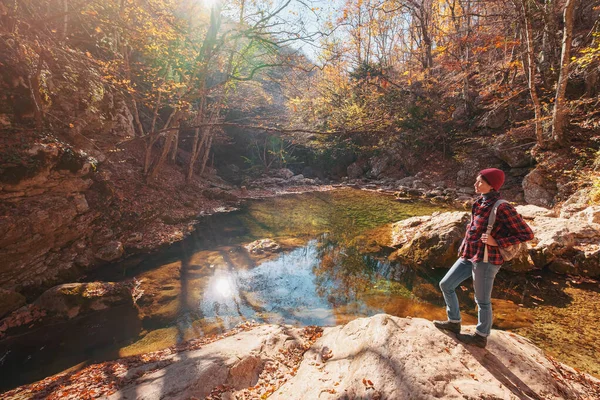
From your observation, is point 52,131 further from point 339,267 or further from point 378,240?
point 378,240

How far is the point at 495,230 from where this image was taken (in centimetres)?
281

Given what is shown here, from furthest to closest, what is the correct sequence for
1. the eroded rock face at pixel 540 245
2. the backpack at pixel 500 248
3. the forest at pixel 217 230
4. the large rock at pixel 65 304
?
the eroded rock face at pixel 540 245
the large rock at pixel 65 304
the forest at pixel 217 230
the backpack at pixel 500 248

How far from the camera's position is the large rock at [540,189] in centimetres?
1204

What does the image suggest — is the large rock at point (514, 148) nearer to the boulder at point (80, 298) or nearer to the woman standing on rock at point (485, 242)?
the woman standing on rock at point (485, 242)

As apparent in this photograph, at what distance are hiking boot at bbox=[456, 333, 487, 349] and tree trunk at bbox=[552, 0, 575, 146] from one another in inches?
460

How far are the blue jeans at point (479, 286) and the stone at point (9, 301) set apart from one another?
8.17 metres

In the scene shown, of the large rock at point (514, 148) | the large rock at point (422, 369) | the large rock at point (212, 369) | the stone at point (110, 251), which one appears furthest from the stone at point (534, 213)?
the stone at point (110, 251)

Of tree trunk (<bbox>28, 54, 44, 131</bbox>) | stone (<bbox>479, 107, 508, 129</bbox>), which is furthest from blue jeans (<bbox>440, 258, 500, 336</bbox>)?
stone (<bbox>479, 107, 508, 129</bbox>)

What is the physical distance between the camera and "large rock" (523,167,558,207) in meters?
12.0

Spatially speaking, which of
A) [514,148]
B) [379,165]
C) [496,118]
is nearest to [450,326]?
[514,148]

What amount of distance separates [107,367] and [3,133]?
709 cm

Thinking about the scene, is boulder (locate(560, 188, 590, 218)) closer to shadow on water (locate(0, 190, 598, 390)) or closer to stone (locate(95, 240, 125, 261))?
shadow on water (locate(0, 190, 598, 390))

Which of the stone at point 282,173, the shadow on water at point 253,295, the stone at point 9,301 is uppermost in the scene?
the stone at point 282,173

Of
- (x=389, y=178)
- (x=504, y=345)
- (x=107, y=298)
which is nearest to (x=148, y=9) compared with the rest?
(x=107, y=298)
